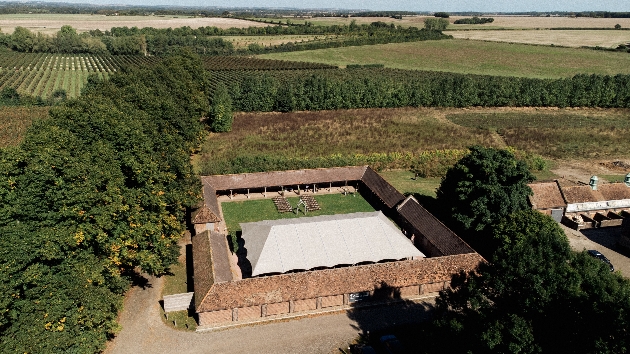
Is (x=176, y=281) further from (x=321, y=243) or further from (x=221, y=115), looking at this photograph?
(x=221, y=115)

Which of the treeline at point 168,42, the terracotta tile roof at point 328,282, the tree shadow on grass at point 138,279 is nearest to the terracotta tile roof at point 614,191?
the terracotta tile roof at point 328,282

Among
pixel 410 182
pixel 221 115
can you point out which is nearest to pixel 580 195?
pixel 410 182

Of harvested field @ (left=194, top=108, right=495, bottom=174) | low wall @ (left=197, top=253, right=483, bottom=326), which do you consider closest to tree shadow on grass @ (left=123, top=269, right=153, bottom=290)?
low wall @ (left=197, top=253, right=483, bottom=326)

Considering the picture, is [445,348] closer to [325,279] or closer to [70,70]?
[325,279]

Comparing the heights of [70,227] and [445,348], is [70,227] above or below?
above

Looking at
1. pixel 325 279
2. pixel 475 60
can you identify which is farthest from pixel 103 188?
pixel 475 60

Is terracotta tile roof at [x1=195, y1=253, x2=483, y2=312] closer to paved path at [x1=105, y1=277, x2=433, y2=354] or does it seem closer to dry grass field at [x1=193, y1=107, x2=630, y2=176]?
paved path at [x1=105, y1=277, x2=433, y2=354]
